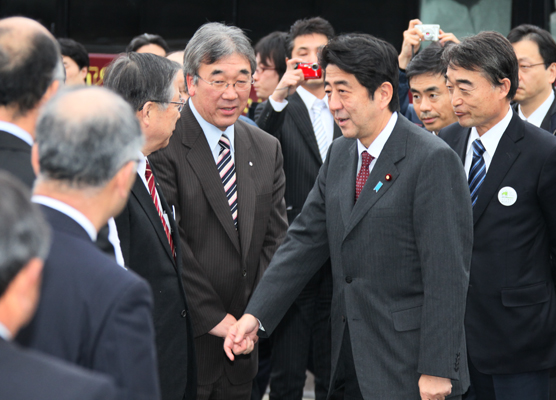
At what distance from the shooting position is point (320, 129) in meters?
4.79

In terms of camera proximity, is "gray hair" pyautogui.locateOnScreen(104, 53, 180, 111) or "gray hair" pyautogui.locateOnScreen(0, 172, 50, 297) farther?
"gray hair" pyautogui.locateOnScreen(104, 53, 180, 111)

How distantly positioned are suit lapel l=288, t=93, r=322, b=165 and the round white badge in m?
1.52

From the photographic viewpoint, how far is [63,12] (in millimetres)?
7168

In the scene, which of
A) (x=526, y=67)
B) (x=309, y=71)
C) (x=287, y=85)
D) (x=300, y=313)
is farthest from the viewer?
(x=526, y=67)

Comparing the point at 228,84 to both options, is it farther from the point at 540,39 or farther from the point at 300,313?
the point at 540,39

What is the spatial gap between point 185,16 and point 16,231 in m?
6.17

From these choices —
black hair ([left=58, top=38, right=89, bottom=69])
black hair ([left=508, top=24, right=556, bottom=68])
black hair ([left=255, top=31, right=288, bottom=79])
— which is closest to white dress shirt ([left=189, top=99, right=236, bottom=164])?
black hair ([left=255, top=31, right=288, bottom=79])

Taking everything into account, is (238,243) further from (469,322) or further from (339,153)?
(469,322)

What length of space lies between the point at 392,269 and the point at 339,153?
0.67m

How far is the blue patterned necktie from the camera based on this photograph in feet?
11.4

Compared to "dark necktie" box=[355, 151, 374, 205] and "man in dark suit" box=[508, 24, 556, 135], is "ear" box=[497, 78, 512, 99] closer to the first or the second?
"dark necktie" box=[355, 151, 374, 205]

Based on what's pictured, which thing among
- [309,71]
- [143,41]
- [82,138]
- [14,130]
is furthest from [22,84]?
[143,41]

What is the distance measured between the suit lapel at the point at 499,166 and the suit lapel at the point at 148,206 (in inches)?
61.1

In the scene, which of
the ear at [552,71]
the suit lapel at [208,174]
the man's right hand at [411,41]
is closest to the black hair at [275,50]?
the man's right hand at [411,41]
